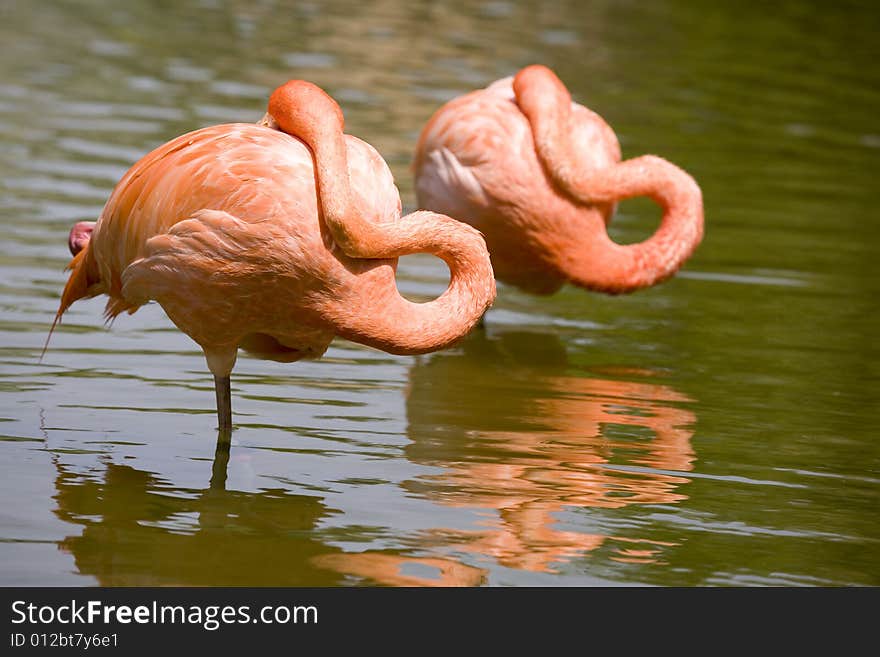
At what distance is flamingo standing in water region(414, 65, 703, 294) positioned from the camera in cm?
780

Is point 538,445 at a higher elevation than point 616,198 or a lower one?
lower

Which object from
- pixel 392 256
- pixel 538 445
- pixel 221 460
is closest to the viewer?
pixel 392 256

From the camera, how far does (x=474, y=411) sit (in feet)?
23.7

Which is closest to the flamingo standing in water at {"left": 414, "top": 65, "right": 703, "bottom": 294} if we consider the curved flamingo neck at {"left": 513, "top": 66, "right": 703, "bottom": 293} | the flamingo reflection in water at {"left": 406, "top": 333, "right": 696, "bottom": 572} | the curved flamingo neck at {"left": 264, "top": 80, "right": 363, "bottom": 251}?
the curved flamingo neck at {"left": 513, "top": 66, "right": 703, "bottom": 293}

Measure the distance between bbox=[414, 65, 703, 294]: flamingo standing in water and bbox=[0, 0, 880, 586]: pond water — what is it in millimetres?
573

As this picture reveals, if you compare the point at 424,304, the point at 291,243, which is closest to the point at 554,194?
the point at 424,304

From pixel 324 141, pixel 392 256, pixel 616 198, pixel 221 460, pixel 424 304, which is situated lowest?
pixel 221 460

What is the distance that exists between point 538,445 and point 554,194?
5.41ft

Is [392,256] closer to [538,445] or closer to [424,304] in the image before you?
[424,304]

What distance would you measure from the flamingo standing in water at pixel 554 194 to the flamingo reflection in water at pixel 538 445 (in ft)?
1.84

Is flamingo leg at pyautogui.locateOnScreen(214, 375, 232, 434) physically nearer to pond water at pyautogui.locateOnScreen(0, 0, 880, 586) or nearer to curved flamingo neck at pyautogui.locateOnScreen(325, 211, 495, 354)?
pond water at pyautogui.locateOnScreen(0, 0, 880, 586)
